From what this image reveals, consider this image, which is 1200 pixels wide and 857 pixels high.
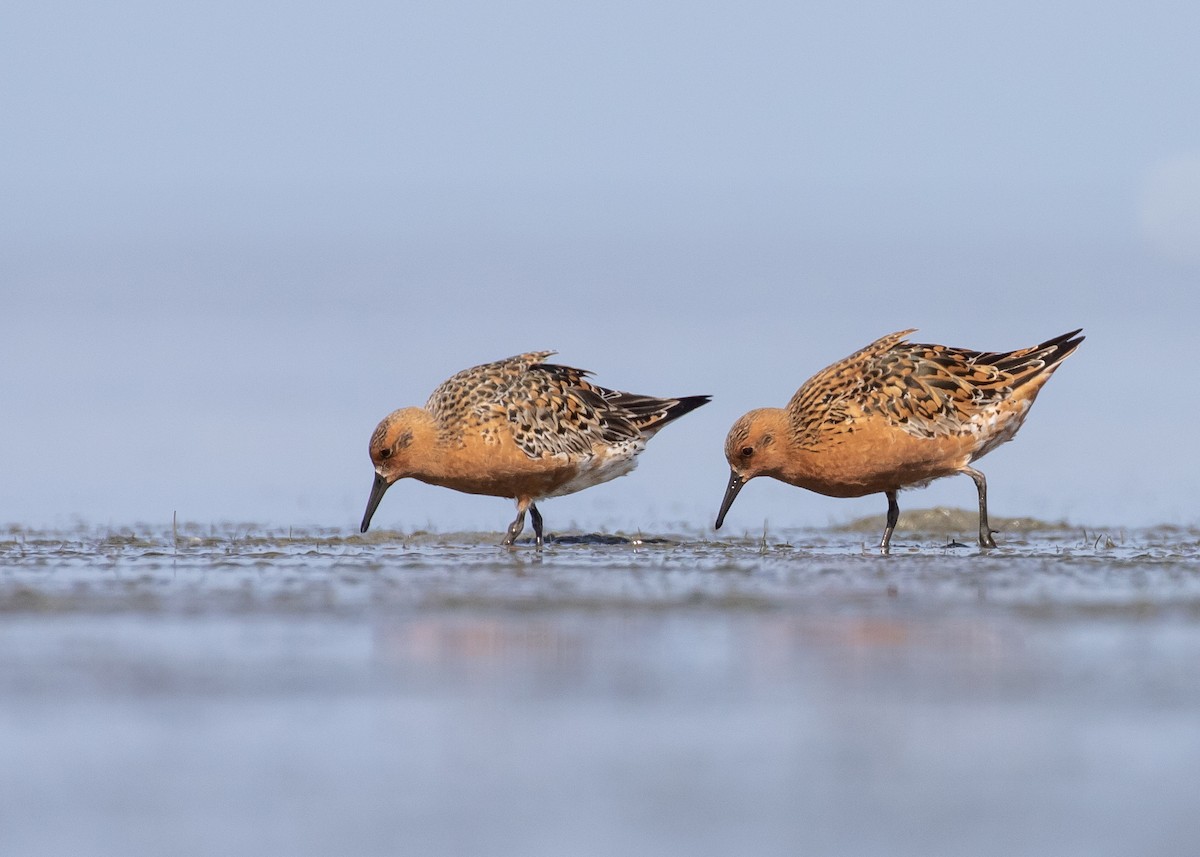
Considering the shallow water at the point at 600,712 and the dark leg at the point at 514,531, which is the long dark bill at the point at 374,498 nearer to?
the dark leg at the point at 514,531

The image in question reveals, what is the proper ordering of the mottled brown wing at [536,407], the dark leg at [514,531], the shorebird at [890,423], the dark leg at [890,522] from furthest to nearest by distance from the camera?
the mottled brown wing at [536,407], the dark leg at [514,531], the shorebird at [890,423], the dark leg at [890,522]

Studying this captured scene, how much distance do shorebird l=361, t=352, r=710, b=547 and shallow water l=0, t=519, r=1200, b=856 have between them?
3266 mm

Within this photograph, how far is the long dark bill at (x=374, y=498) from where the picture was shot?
557 inches

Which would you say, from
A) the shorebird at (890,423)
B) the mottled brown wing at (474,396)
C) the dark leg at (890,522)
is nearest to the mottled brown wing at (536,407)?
the mottled brown wing at (474,396)

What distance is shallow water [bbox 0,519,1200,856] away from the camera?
527 centimetres

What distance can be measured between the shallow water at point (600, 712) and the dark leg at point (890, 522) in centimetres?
230

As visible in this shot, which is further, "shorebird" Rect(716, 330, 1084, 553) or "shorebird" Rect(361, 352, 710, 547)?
"shorebird" Rect(361, 352, 710, 547)

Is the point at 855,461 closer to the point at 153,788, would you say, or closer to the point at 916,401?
the point at 916,401

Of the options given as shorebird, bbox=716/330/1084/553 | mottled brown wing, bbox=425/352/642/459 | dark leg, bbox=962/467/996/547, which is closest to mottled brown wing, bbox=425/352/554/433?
mottled brown wing, bbox=425/352/642/459

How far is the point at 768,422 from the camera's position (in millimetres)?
14000

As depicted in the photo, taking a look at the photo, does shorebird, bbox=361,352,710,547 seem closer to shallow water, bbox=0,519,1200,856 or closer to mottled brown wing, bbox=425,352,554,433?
mottled brown wing, bbox=425,352,554,433

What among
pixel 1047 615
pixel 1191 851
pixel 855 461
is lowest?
pixel 1191 851

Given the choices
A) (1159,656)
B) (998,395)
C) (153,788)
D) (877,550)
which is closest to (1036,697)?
(1159,656)

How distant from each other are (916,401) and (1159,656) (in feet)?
20.8
